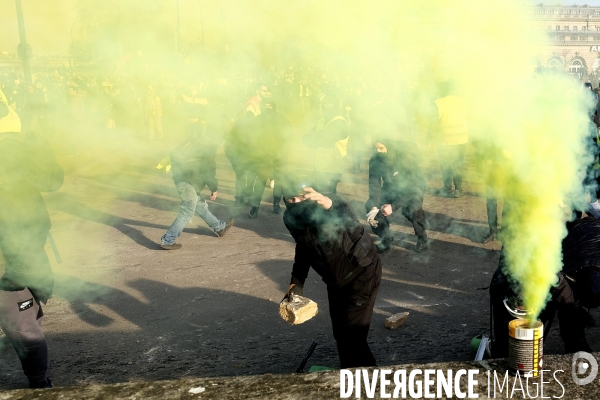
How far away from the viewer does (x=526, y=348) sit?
2.74 meters

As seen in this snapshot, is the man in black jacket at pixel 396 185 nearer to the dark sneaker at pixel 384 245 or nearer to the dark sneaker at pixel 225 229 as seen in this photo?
the dark sneaker at pixel 384 245

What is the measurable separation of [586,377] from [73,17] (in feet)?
14.5

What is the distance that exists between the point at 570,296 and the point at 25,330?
3490 mm

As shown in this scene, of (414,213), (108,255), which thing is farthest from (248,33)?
(108,255)

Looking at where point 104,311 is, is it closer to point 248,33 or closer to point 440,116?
point 248,33

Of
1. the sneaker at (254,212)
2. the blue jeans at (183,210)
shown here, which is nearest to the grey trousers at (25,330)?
the blue jeans at (183,210)

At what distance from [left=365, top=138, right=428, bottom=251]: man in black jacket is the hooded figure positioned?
363 centimetres

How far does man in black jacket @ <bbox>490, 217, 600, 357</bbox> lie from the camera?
3.88 m

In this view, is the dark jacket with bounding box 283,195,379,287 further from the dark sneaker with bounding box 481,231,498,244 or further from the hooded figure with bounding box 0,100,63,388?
the dark sneaker with bounding box 481,231,498,244

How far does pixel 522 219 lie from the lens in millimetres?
3602

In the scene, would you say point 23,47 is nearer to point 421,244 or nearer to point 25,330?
point 25,330

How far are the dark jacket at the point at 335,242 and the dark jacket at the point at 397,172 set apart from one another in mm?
3244

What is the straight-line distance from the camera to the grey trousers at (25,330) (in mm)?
4031

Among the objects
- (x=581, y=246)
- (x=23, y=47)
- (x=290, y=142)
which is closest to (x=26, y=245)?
(x=23, y=47)
